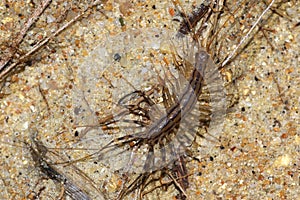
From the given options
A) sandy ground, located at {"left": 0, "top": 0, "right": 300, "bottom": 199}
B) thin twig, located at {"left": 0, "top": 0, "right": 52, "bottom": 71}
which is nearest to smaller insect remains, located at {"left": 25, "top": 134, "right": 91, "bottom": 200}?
sandy ground, located at {"left": 0, "top": 0, "right": 300, "bottom": 199}

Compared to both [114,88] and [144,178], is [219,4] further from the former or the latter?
[144,178]

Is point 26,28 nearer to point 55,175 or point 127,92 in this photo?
point 127,92

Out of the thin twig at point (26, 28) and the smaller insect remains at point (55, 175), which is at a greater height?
the thin twig at point (26, 28)

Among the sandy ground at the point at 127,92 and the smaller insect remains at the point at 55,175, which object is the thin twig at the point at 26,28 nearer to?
the sandy ground at the point at 127,92

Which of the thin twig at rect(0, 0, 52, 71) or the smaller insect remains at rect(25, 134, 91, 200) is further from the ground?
the thin twig at rect(0, 0, 52, 71)

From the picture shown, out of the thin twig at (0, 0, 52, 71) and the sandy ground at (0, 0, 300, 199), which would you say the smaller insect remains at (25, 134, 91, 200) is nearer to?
the sandy ground at (0, 0, 300, 199)

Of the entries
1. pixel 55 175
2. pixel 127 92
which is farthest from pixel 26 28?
pixel 55 175

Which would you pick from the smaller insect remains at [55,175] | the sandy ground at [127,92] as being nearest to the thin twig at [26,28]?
the sandy ground at [127,92]

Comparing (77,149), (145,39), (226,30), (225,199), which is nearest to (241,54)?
(226,30)
